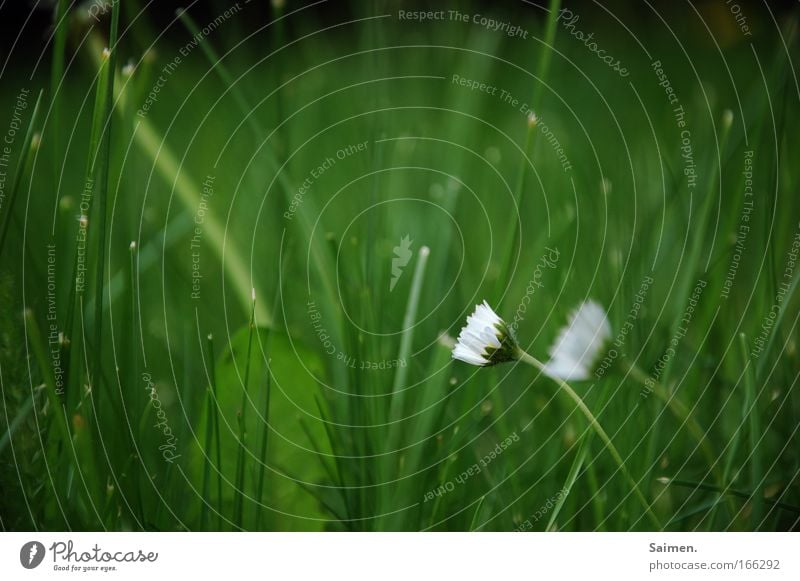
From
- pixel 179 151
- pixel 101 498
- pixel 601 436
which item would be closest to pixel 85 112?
pixel 179 151

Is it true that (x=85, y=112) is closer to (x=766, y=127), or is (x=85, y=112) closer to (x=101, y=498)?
(x=101, y=498)
